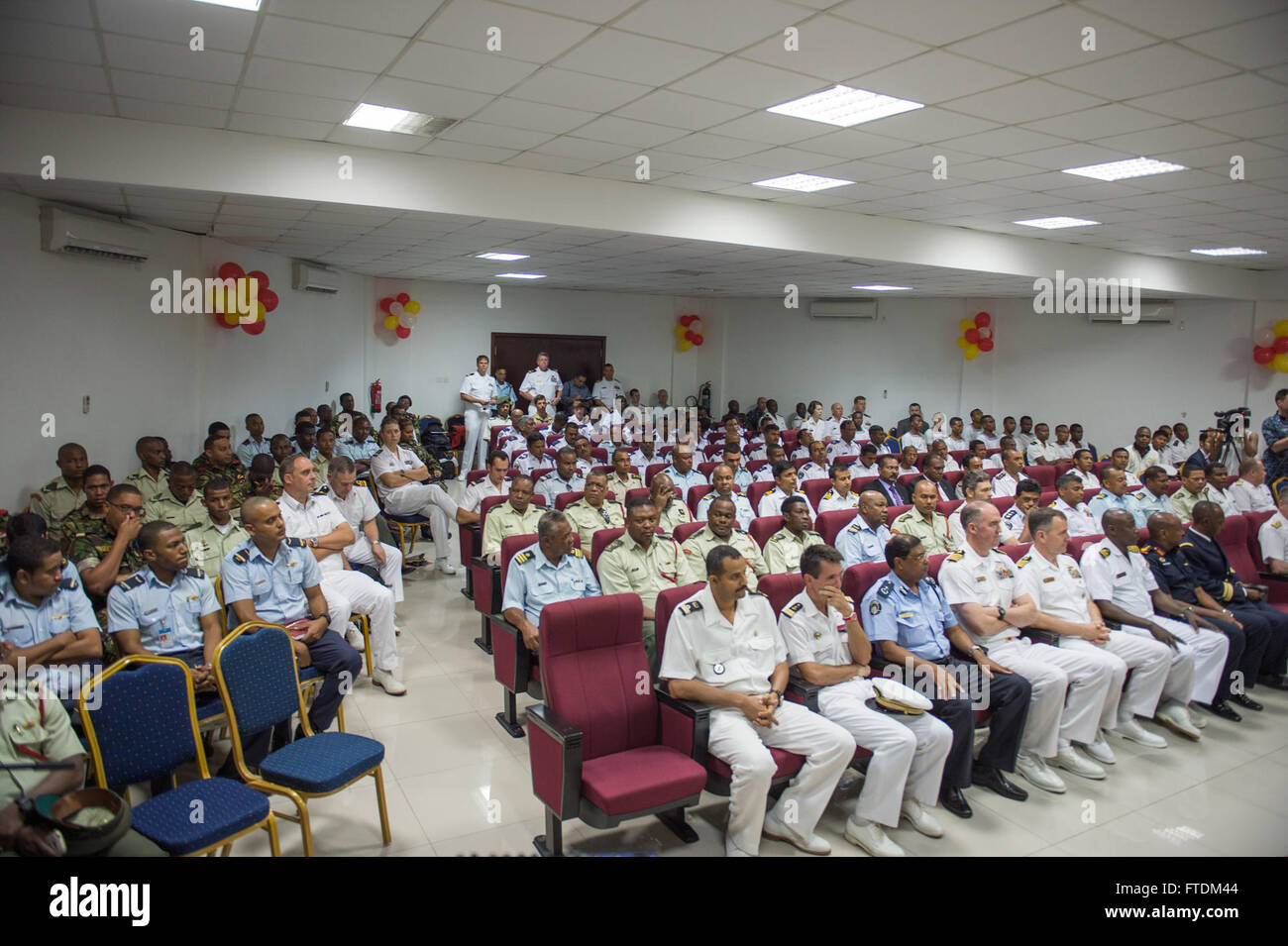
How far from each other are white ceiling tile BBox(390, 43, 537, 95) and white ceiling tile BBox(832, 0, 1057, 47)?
1603 mm

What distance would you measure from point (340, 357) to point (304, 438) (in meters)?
3.98

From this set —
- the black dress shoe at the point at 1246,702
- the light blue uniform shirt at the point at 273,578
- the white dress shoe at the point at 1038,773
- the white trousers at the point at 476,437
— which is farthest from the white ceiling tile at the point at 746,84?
the white trousers at the point at 476,437

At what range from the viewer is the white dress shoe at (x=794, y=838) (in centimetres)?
319

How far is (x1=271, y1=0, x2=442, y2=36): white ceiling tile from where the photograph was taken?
3131mm

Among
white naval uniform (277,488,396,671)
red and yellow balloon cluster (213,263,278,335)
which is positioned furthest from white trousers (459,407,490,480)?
white naval uniform (277,488,396,671)

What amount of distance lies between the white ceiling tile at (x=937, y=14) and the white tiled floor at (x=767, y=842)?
3404 mm

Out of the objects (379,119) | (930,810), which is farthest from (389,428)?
(930,810)

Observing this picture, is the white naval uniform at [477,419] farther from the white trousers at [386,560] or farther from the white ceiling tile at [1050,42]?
the white ceiling tile at [1050,42]

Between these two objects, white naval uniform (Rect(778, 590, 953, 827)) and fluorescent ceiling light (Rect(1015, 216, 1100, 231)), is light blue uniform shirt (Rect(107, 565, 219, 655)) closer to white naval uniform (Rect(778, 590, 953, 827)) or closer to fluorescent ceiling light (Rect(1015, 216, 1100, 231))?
white naval uniform (Rect(778, 590, 953, 827))

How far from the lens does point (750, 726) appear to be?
325 cm

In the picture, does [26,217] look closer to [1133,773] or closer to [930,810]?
[930,810]

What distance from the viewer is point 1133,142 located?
4.84 metres

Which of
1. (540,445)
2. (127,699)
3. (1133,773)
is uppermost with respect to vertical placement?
(540,445)

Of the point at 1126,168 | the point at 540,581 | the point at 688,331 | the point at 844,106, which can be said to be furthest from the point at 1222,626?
the point at 688,331
